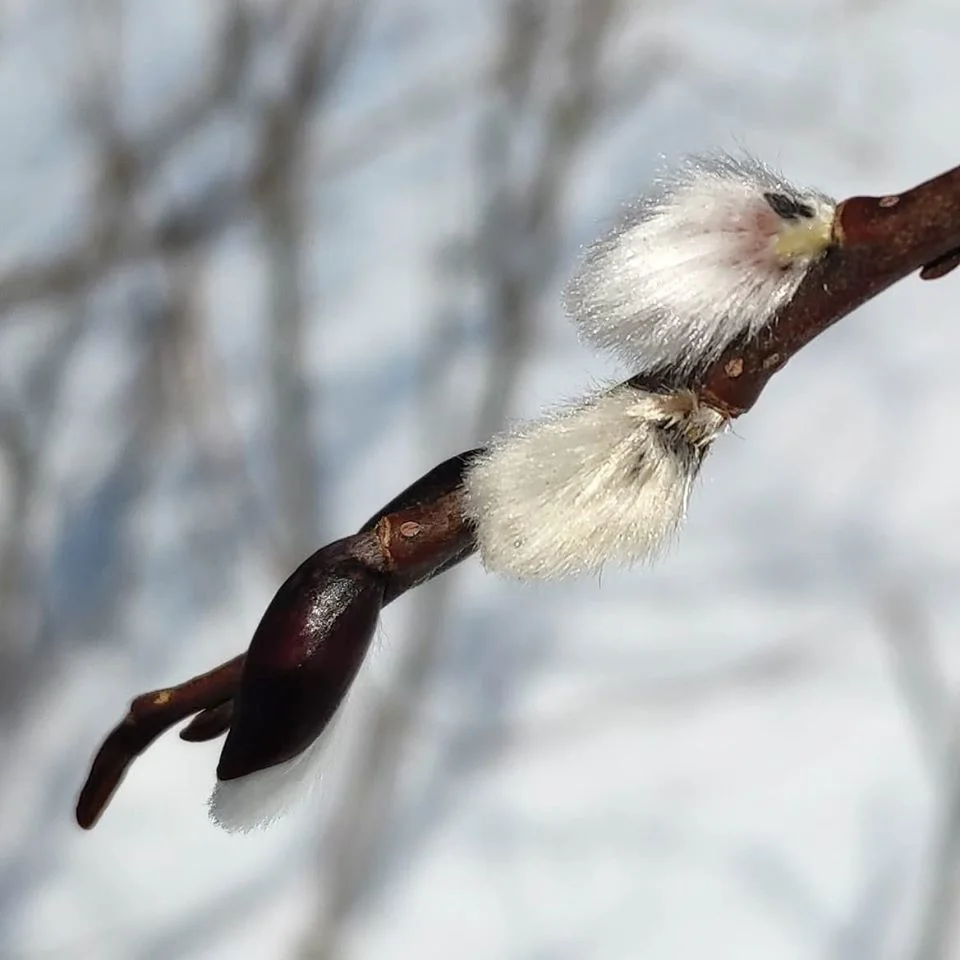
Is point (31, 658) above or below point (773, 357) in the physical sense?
above

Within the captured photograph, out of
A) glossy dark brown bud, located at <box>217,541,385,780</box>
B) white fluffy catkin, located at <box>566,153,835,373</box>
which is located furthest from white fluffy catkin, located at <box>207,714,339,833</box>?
white fluffy catkin, located at <box>566,153,835,373</box>

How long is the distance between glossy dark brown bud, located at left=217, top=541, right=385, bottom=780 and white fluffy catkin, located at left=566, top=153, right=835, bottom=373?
87mm

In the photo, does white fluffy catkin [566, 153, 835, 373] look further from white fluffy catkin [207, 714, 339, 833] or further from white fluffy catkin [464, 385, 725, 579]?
white fluffy catkin [207, 714, 339, 833]

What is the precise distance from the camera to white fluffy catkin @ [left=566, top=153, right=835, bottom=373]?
9.5 inches

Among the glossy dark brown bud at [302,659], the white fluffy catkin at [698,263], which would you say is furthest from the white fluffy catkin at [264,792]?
the white fluffy catkin at [698,263]

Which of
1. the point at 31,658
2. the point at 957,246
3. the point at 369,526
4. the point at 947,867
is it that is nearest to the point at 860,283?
the point at 957,246

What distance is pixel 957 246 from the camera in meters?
0.22

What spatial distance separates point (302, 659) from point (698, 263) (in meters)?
0.13

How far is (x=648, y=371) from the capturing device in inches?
10.1

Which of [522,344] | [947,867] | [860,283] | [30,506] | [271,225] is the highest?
[271,225]

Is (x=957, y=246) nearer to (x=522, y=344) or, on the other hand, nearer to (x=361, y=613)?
(x=361, y=613)

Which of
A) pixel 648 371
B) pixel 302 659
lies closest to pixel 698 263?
pixel 648 371

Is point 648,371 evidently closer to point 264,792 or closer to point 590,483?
point 590,483

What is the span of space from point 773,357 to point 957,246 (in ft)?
0.15
